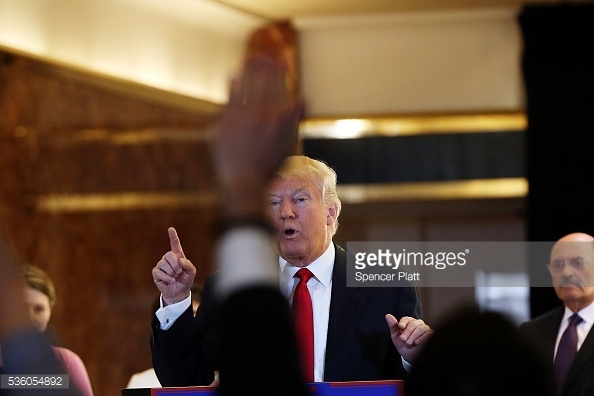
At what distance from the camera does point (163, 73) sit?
608cm

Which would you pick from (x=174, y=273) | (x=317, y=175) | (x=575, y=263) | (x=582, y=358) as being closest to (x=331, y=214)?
(x=317, y=175)

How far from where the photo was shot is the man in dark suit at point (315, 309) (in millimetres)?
2307

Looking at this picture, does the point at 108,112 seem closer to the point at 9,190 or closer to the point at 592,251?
the point at 9,190

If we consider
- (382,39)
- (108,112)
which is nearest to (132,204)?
(108,112)

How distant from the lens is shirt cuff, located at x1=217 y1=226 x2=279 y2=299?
90cm

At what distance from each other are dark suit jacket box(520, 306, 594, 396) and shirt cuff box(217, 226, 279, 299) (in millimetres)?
1727

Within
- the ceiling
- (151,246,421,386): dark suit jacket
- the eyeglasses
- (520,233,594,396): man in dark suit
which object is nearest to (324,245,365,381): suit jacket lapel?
(151,246,421,386): dark suit jacket

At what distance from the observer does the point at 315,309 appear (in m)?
2.36

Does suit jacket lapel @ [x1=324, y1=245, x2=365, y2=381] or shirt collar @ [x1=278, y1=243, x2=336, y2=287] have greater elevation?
shirt collar @ [x1=278, y1=243, x2=336, y2=287]

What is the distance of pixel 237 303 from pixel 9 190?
459cm

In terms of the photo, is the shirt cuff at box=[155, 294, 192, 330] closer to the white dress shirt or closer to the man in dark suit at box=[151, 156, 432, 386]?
the man in dark suit at box=[151, 156, 432, 386]

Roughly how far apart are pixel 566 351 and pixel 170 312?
163 cm

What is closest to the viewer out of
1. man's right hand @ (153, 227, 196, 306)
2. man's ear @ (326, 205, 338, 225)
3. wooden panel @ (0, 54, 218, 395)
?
man's right hand @ (153, 227, 196, 306)

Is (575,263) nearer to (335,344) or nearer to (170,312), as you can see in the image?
(335,344)
